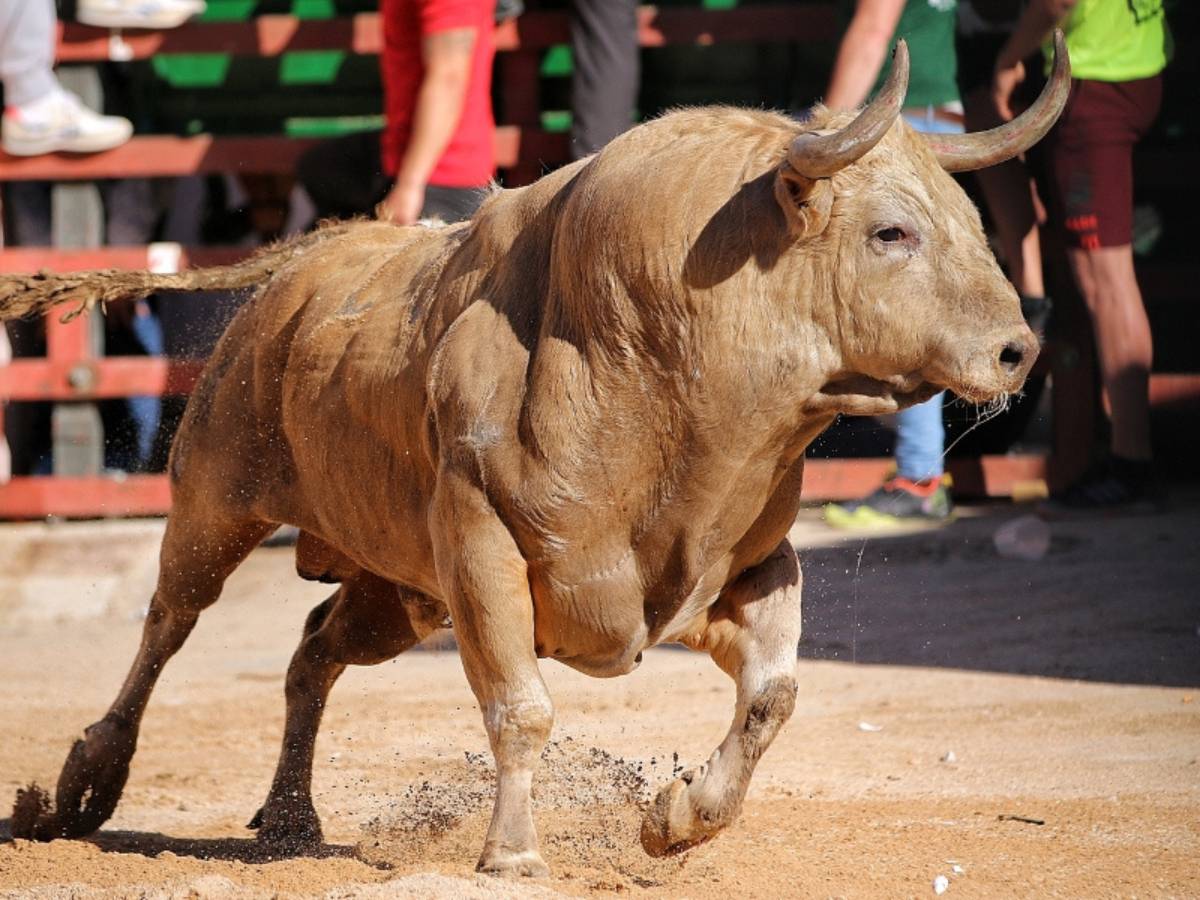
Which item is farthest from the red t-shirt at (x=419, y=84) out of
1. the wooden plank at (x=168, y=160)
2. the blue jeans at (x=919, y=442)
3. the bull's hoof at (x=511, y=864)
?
the bull's hoof at (x=511, y=864)

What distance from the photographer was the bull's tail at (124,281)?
19.7 feet

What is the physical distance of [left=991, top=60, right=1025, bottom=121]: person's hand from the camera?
354 inches

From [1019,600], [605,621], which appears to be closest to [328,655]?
[605,621]

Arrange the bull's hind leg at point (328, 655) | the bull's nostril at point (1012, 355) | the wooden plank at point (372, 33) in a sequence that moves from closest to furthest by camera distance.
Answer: the bull's nostril at point (1012, 355), the bull's hind leg at point (328, 655), the wooden plank at point (372, 33)

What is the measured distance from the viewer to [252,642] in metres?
8.77

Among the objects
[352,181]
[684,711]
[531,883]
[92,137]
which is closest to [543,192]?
[531,883]

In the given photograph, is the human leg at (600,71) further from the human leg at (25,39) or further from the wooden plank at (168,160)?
the human leg at (25,39)

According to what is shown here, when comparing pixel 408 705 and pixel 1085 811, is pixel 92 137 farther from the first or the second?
pixel 1085 811

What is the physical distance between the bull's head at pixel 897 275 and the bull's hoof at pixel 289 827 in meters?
2.41

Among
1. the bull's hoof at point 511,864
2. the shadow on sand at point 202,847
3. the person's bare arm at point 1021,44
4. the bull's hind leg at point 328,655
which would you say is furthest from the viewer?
the person's bare arm at point 1021,44

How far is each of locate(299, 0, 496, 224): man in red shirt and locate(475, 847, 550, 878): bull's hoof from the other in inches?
153

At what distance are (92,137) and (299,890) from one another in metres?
6.76

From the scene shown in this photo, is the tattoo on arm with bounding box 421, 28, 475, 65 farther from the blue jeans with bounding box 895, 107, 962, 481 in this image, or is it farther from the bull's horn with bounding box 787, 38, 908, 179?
the bull's horn with bounding box 787, 38, 908, 179

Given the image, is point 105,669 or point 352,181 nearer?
point 105,669
